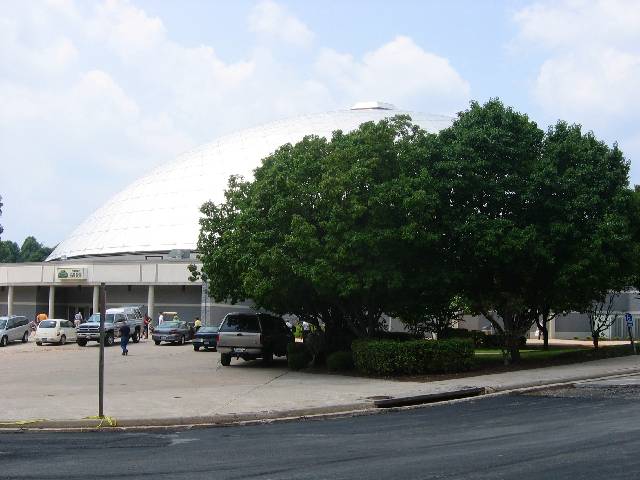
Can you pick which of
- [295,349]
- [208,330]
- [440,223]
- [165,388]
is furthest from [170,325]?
[165,388]

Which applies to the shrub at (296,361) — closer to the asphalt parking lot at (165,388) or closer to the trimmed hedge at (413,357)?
the asphalt parking lot at (165,388)

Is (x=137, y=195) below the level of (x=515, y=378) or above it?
above

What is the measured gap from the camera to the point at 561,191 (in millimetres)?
24969

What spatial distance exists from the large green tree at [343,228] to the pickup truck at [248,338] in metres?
1.65

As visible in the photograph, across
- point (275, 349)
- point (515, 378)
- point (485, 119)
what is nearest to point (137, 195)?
point (275, 349)

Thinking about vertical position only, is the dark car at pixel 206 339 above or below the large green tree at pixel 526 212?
below

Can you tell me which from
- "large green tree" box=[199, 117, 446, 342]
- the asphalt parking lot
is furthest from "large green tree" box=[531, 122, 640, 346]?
the asphalt parking lot

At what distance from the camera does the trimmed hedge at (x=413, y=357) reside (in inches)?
893

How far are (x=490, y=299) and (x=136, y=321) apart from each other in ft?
90.9

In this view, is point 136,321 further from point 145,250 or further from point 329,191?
point 329,191

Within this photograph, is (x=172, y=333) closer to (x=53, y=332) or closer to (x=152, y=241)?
(x=53, y=332)

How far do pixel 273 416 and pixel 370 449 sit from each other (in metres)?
4.58

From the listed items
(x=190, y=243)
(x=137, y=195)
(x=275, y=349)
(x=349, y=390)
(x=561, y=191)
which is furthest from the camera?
(x=137, y=195)

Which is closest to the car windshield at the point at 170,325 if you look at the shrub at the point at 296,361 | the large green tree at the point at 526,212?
the shrub at the point at 296,361
